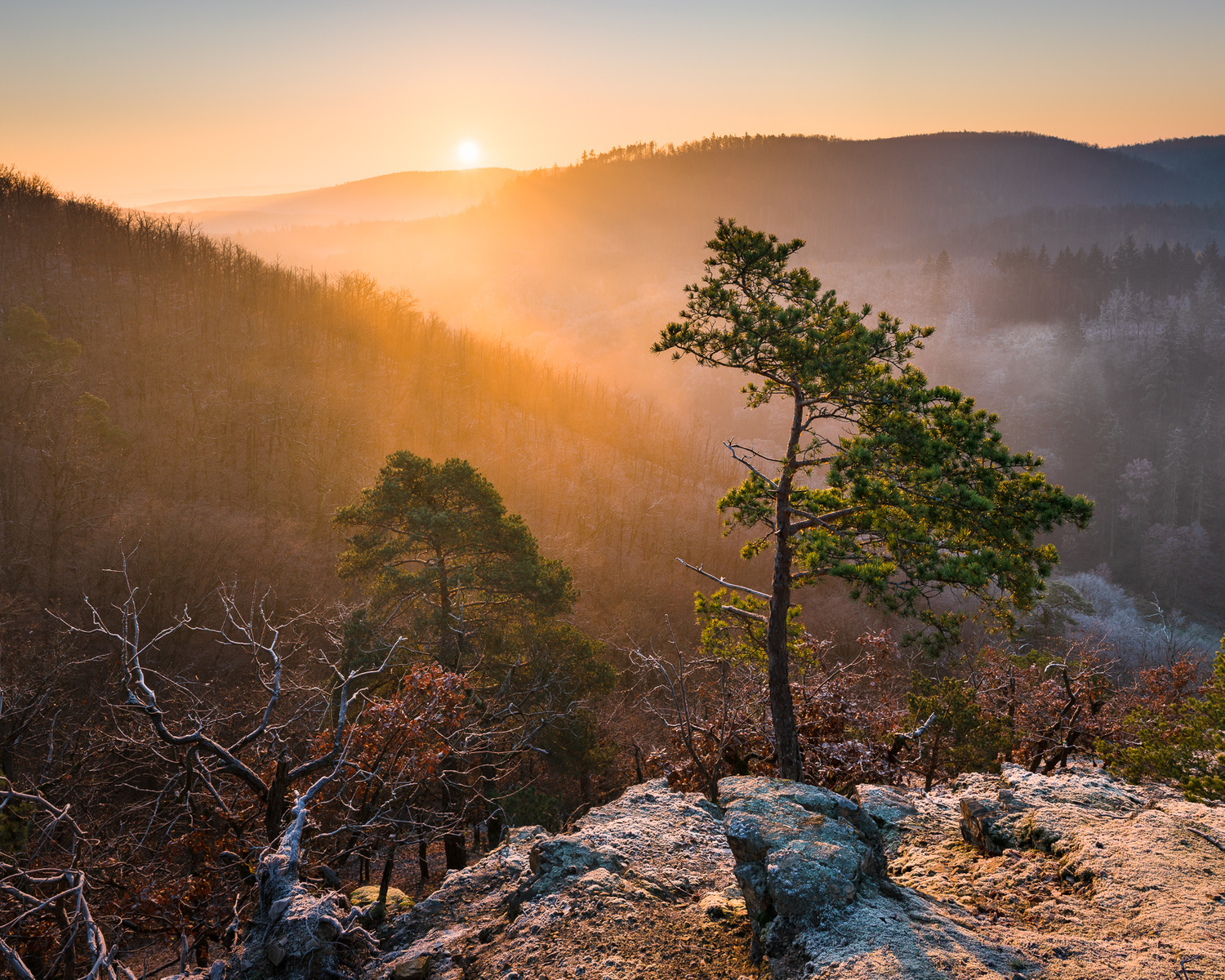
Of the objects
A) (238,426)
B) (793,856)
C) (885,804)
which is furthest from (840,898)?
(238,426)

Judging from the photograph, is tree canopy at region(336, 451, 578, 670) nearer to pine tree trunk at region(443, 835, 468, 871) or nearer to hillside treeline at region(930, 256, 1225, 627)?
pine tree trunk at region(443, 835, 468, 871)

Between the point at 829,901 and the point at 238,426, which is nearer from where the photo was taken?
the point at 829,901

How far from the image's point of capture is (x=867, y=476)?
8945 millimetres

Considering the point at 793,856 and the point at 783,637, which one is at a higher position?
the point at 793,856

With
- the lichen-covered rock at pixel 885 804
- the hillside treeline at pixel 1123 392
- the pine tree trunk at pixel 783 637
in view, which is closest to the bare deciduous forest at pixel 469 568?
the pine tree trunk at pixel 783 637

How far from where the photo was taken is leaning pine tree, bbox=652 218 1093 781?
27.7 ft

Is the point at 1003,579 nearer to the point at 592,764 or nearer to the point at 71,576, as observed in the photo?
the point at 592,764

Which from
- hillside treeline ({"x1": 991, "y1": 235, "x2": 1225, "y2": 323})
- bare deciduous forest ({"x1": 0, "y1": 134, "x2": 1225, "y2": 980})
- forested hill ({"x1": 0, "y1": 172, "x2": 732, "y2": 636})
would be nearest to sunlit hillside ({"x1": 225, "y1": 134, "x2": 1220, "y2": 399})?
bare deciduous forest ({"x1": 0, "y1": 134, "x2": 1225, "y2": 980})

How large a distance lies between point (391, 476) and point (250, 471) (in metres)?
35.3

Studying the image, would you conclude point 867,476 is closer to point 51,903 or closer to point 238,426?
point 51,903

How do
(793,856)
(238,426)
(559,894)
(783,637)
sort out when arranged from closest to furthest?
(793,856)
(559,894)
(783,637)
(238,426)

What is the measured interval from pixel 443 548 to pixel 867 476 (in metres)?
13.2

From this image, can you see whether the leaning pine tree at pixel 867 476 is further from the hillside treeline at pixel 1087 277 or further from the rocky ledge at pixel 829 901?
the hillside treeline at pixel 1087 277

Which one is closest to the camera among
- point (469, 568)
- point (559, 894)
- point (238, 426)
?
point (559, 894)
